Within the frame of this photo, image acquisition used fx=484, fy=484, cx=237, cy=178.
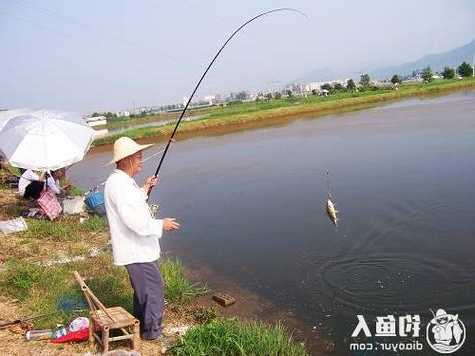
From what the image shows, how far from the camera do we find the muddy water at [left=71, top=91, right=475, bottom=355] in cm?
538

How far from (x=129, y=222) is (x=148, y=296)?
2.33ft

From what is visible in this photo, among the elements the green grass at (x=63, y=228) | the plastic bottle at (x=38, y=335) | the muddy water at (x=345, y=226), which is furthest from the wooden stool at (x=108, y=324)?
the green grass at (x=63, y=228)

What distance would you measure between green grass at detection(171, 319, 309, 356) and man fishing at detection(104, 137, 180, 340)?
0.41 meters

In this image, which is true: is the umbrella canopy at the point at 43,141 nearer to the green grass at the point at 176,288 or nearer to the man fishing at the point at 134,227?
the green grass at the point at 176,288

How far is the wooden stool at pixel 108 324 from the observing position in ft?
12.8

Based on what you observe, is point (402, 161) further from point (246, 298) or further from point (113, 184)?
point (113, 184)

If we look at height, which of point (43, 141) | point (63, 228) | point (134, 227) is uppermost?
point (43, 141)

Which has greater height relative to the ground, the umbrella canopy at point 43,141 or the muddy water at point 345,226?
the umbrella canopy at point 43,141

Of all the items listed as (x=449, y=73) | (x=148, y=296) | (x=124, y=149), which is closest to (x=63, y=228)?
(x=148, y=296)

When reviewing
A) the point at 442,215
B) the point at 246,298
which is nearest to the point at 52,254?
the point at 246,298

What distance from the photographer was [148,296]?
405cm

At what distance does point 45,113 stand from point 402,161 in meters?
8.92

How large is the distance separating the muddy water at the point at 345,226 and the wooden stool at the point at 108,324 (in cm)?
191

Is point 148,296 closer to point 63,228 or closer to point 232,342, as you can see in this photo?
point 232,342
